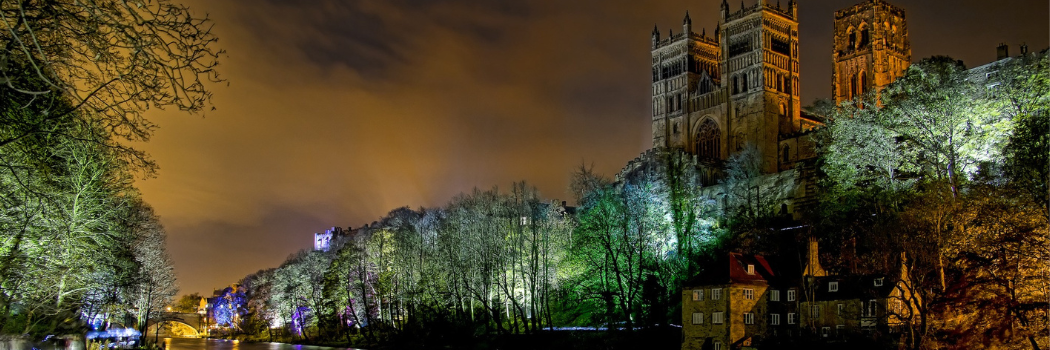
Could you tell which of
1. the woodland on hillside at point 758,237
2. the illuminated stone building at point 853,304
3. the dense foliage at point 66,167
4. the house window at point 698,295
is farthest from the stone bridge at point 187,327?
the illuminated stone building at point 853,304

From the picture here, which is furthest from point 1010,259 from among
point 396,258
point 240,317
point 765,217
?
point 240,317

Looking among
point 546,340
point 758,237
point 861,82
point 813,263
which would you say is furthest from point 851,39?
point 546,340

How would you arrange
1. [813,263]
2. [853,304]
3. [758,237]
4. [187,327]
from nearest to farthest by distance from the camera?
1. [853,304]
2. [813,263]
3. [758,237]
4. [187,327]

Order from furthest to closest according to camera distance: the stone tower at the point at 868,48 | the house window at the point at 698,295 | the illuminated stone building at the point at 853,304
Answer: the stone tower at the point at 868,48 → the house window at the point at 698,295 → the illuminated stone building at the point at 853,304

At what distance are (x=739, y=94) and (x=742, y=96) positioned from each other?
84 cm

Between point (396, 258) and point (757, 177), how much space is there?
34.8m

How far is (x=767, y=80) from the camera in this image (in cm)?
10594

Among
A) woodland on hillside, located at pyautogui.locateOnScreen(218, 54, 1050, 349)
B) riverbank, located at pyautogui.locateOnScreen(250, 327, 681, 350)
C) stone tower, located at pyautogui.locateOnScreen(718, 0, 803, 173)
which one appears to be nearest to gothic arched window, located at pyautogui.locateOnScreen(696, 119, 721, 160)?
stone tower, located at pyautogui.locateOnScreen(718, 0, 803, 173)

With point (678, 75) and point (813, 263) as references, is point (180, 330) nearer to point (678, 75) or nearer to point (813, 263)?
point (678, 75)

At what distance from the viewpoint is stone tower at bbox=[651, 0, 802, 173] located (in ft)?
344

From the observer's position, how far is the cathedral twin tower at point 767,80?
105 m

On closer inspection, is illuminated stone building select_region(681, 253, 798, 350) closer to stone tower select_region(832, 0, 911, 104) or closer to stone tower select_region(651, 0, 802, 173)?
stone tower select_region(651, 0, 802, 173)

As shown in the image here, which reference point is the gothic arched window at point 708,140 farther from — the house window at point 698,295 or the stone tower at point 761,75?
the house window at point 698,295

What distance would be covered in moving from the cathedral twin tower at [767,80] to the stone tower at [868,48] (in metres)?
0.13
